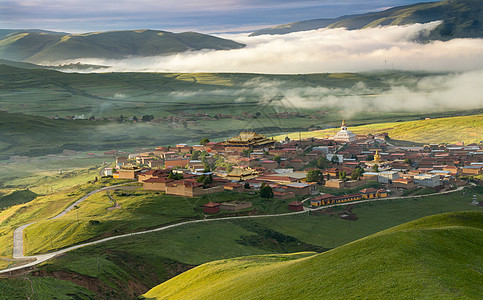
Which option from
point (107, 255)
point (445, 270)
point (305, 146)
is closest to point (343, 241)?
point (107, 255)

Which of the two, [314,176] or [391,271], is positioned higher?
[391,271]

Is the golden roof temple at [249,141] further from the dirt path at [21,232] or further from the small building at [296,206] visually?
the small building at [296,206]

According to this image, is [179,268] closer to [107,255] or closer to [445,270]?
[107,255]

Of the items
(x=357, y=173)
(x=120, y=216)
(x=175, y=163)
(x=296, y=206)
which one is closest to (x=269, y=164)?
(x=357, y=173)

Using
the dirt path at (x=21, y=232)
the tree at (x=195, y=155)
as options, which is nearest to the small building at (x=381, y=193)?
the tree at (x=195, y=155)

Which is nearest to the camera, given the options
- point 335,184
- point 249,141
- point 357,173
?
point 335,184

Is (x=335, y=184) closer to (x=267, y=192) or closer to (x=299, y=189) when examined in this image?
(x=299, y=189)

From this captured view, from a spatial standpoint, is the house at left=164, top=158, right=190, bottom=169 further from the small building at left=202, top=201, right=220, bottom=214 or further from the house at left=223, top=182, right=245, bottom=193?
the small building at left=202, top=201, right=220, bottom=214

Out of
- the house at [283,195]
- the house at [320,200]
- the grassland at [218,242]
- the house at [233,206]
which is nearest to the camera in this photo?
the grassland at [218,242]
